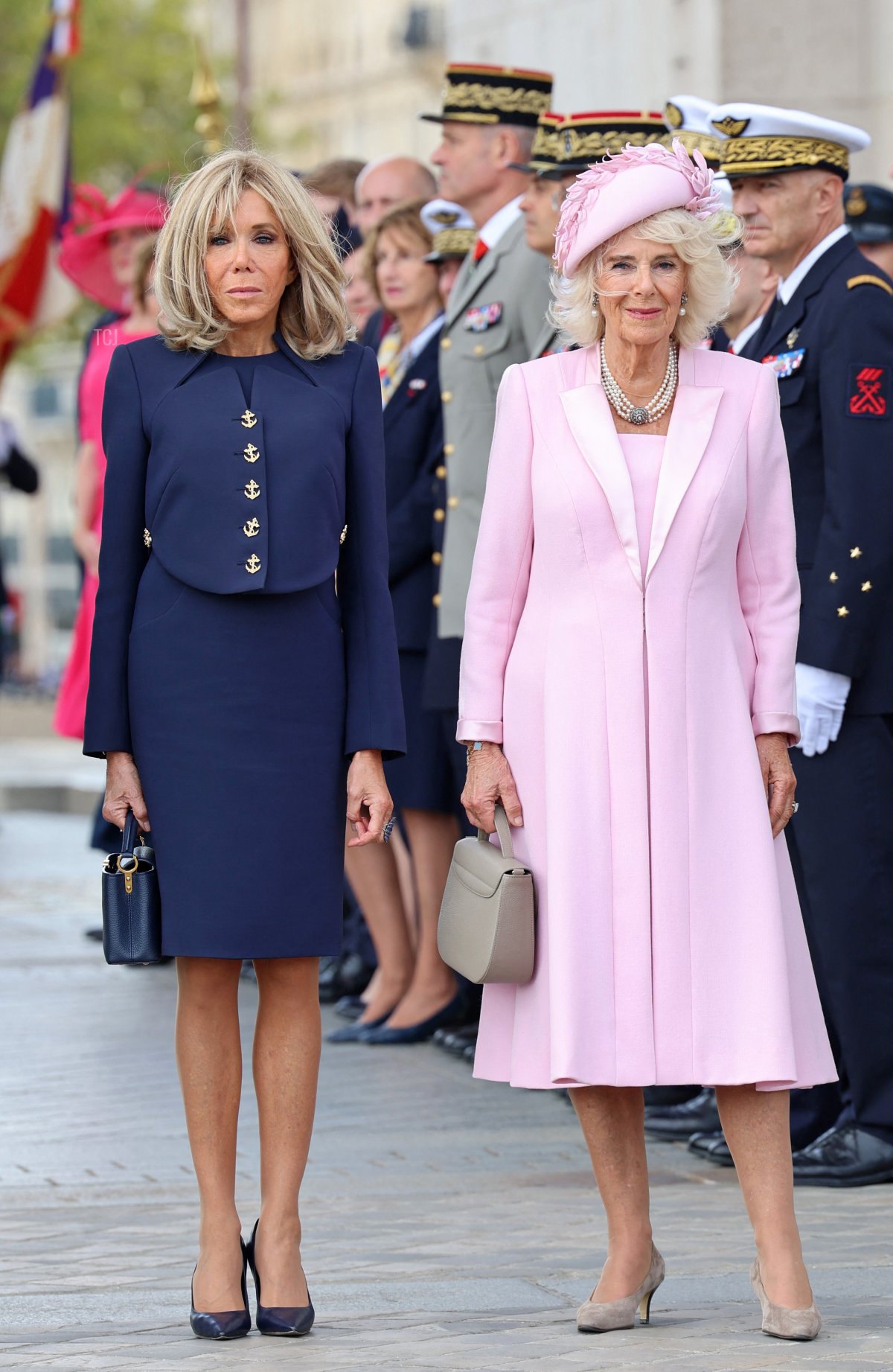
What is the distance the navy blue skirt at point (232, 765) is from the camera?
425 centimetres

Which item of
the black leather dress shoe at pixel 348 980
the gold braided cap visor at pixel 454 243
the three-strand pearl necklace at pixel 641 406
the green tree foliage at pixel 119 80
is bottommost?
the black leather dress shoe at pixel 348 980

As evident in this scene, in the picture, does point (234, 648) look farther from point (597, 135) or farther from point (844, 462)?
point (597, 135)

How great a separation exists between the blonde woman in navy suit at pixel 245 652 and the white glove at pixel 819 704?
1.42 metres

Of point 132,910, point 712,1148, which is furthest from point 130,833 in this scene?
point 712,1148

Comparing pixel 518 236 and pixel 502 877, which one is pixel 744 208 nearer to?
pixel 518 236

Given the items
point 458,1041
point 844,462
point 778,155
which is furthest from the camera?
point 458,1041

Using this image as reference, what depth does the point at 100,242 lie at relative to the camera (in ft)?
33.3

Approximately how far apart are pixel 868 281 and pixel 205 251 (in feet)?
6.09

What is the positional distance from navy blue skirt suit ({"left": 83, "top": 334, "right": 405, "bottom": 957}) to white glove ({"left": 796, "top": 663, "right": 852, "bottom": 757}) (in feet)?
4.69

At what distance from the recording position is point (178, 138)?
33875 millimetres

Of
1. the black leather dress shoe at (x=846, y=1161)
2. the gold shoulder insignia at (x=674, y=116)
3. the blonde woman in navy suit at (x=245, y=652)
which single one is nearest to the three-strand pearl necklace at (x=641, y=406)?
the blonde woman in navy suit at (x=245, y=652)

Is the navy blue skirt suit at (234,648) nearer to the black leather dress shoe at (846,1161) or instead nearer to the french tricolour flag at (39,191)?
the black leather dress shoe at (846,1161)

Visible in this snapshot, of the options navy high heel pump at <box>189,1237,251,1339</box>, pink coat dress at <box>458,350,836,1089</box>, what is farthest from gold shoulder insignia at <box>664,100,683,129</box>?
navy high heel pump at <box>189,1237,251,1339</box>

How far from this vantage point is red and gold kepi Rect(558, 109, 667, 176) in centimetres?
653
